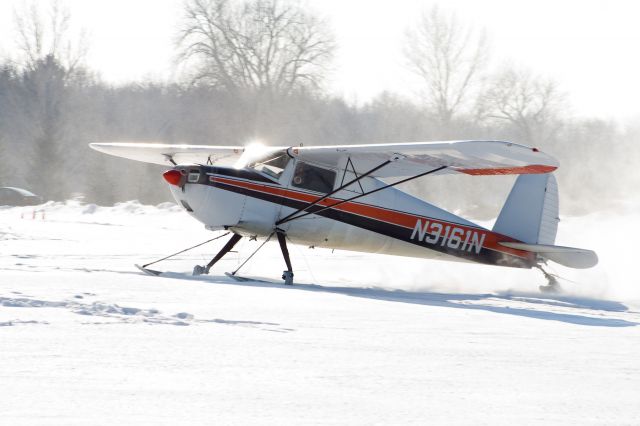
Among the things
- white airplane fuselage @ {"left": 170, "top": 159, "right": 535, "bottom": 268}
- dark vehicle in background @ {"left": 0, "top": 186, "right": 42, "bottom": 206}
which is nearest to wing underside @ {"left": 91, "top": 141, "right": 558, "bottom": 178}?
white airplane fuselage @ {"left": 170, "top": 159, "right": 535, "bottom": 268}

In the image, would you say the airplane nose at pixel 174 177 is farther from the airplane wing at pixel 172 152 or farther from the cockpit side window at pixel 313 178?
the airplane wing at pixel 172 152

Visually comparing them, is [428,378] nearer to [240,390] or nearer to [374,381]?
[374,381]

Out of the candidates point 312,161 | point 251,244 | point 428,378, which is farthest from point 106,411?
point 251,244

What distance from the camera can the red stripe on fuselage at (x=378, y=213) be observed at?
1126 centimetres

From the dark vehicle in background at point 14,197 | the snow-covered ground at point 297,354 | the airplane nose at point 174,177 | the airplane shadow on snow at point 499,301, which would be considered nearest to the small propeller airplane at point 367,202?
the airplane nose at point 174,177

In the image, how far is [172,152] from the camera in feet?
45.2

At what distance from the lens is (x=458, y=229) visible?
12625 millimetres

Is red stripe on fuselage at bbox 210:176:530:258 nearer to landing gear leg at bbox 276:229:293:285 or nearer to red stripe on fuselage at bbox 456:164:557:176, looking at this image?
landing gear leg at bbox 276:229:293:285

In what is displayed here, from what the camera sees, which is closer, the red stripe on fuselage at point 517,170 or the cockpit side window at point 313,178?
the red stripe on fuselage at point 517,170

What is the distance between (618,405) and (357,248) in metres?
8.02

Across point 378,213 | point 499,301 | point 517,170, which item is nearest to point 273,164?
point 378,213

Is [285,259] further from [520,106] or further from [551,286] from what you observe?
[520,106]

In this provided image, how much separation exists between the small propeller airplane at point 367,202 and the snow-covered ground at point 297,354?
982 millimetres

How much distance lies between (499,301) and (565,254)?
227cm
